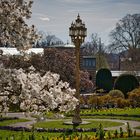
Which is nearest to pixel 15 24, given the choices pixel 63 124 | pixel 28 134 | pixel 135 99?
pixel 28 134

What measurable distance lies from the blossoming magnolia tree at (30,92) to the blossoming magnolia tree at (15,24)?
0.74 m

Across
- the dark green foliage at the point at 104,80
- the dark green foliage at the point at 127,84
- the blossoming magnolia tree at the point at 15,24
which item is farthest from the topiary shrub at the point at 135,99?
the blossoming magnolia tree at the point at 15,24

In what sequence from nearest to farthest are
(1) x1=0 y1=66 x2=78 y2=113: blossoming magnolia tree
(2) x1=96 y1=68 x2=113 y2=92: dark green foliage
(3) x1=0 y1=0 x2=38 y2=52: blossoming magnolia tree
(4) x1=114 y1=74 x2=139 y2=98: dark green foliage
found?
1. (1) x1=0 y1=66 x2=78 y2=113: blossoming magnolia tree
2. (3) x1=0 y1=0 x2=38 y2=52: blossoming magnolia tree
3. (4) x1=114 y1=74 x2=139 y2=98: dark green foliage
4. (2) x1=96 y1=68 x2=113 y2=92: dark green foliage

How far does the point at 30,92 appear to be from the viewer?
10859 mm

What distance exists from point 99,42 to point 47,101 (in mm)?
100805

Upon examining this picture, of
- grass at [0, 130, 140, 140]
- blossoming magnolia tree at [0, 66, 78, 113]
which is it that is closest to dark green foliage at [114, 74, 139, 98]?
grass at [0, 130, 140, 140]

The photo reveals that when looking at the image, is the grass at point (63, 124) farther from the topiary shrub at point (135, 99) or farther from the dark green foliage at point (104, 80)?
the dark green foliage at point (104, 80)

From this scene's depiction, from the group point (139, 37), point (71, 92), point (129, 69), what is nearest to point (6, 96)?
point (71, 92)

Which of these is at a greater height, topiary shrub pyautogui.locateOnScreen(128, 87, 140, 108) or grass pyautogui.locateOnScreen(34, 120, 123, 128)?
topiary shrub pyautogui.locateOnScreen(128, 87, 140, 108)

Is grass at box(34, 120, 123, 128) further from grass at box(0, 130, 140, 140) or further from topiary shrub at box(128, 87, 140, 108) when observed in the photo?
topiary shrub at box(128, 87, 140, 108)

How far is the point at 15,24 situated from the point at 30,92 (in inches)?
70.3

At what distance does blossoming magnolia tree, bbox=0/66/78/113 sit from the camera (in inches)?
431

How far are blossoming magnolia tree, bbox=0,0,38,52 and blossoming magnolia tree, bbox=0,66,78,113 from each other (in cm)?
74

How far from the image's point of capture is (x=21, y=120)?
1175 inches
